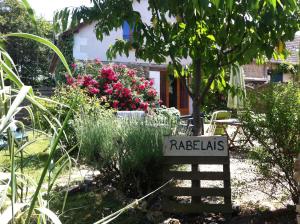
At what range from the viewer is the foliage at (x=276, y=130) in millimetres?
4277

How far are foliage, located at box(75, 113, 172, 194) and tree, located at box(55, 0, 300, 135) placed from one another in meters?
0.68

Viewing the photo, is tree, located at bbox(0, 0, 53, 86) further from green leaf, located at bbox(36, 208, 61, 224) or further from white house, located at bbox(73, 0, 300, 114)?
green leaf, located at bbox(36, 208, 61, 224)

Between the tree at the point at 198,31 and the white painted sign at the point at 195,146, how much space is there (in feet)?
2.35

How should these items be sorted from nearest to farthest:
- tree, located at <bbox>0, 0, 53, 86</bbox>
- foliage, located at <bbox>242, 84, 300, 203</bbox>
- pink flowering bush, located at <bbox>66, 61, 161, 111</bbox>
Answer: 1. foliage, located at <bbox>242, 84, 300, 203</bbox>
2. pink flowering bush, located at <bbox>66, 61, 161, 111</bbox>
3. tree, located at <bbox>0, 0, 53, 86</bbox>

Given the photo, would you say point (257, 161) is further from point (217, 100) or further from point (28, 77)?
point (28, 77)

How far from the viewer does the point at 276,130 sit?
431 cm

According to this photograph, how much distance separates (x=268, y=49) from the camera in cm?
445

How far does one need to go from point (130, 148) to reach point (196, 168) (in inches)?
31.9

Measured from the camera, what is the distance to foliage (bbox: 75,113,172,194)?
5113 millimetres

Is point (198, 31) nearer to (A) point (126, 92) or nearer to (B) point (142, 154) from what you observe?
(B) point (142, 154)

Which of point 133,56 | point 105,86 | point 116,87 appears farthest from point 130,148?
point 133,56

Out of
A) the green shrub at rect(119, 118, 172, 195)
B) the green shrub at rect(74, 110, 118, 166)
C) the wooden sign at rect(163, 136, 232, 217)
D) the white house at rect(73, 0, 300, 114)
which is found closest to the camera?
the wooden sign at rect(163, 136, 232, 217)

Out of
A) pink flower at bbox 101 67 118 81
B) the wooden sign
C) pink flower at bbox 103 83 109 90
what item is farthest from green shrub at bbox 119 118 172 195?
pink flower at bbox 101 67 118 81

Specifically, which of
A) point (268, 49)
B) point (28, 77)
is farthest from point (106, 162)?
point (28, 77)
